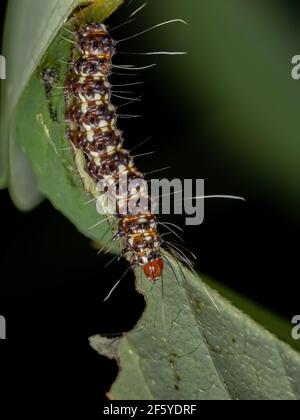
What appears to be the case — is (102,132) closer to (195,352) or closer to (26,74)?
(26,74)

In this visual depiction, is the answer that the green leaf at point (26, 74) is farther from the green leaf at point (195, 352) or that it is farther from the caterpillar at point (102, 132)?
the green leaf at point (195, 352)

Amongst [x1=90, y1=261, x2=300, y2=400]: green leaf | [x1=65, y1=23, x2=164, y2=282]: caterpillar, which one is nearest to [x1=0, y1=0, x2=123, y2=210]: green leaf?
[x1=65, y1=23, x2=164, y2=282]: caterpillar

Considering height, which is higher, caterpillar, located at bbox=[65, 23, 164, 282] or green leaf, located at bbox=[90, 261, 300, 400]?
caterpillar, located at bbox=[65, 23, 164, 282]

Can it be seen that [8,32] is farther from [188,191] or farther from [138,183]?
[188,191]

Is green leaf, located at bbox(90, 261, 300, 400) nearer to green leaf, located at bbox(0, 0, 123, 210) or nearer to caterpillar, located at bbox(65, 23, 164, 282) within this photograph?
caterpillar, located at bbox(65, 23, 164, 282)

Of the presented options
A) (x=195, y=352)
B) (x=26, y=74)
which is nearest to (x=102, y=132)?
(x=26, y=74)
